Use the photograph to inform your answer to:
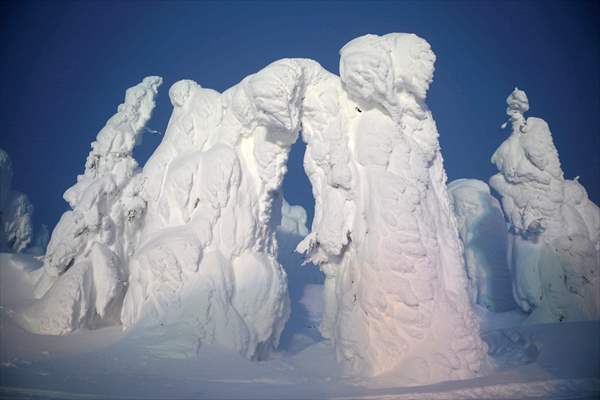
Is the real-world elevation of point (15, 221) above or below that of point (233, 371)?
above

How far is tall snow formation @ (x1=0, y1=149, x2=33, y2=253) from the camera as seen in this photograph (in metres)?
11.1

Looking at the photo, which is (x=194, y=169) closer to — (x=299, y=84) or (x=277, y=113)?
(x=277, y=113)

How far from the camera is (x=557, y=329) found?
4508 mm

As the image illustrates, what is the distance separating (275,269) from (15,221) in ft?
31.3

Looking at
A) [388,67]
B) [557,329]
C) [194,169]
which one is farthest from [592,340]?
[194,169]

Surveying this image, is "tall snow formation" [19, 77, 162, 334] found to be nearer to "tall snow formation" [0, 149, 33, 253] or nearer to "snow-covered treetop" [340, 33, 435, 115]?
"snow-covered treetop" [340, 33, 435, 115]

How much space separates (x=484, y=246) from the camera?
10.6 meters

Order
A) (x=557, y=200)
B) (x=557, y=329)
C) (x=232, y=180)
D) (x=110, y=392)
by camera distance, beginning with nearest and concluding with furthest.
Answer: (x=110, y=392)
(x=557, y=329)
(x=232, y=180)
(x=557, y=200)

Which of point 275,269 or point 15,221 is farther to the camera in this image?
point 15,221

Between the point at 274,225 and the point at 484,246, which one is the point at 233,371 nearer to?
the point at 274,225

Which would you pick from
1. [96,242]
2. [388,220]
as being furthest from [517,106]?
[96,242]

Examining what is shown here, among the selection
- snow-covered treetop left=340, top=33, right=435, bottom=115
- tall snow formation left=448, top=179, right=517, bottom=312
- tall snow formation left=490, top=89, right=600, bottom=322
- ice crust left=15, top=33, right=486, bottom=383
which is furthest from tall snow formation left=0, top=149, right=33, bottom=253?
tall snow formation left=490, top=89, right=600, bottom=322

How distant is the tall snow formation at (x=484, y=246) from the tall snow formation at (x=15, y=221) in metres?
12.3

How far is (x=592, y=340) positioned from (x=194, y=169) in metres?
5.07
